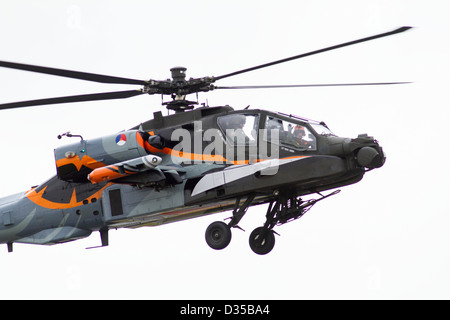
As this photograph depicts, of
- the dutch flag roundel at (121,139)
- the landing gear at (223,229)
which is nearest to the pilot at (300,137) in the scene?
the landing gear at (223,229)

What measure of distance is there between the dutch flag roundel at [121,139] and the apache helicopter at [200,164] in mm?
21

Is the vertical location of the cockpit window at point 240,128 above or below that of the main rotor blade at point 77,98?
below

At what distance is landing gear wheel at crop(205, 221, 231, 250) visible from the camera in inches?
710

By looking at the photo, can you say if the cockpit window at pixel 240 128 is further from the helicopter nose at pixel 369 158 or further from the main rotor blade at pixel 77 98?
the helicopter nose at pixel 369 158

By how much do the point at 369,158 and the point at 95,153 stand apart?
5.91 metres

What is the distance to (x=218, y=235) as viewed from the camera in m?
18.1

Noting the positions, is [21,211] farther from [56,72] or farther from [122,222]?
[56,72]

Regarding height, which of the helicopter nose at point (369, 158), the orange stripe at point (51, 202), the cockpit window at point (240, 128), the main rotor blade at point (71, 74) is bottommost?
the helicopter nose at point (369, 158)

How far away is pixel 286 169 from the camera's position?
17500mm

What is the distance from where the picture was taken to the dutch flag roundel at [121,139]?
61.7ft

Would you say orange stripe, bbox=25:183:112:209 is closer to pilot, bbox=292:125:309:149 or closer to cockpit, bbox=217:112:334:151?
cockpit, bbox=217:112:334:151

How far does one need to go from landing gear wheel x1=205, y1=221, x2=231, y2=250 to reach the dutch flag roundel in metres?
2.60

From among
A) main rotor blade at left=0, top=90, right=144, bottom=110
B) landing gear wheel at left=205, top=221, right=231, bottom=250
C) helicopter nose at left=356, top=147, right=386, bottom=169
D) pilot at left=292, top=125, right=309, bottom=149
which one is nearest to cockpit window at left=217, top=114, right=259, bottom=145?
pilot at left=292, top=125, right=309, bottom=149

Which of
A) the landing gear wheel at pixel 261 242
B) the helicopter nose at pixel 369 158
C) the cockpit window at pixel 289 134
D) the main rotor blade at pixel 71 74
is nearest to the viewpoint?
the main rotor blade at pixel 71 74
